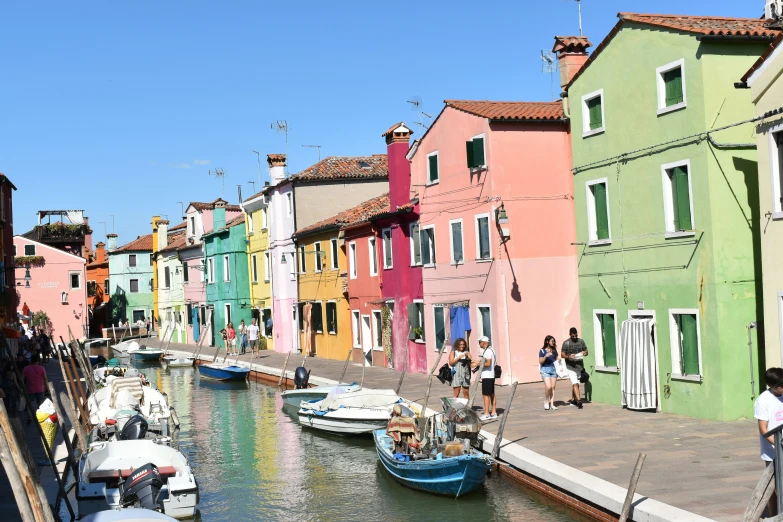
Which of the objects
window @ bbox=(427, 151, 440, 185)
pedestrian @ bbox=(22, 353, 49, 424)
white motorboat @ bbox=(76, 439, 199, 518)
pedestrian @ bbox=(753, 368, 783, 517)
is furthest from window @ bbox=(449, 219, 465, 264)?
pedestrian @ bbox=(753, 368, 783, 517)

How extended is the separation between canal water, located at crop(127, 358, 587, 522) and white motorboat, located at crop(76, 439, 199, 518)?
1.07 meters

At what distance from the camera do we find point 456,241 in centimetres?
3039

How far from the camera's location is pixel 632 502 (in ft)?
41.8

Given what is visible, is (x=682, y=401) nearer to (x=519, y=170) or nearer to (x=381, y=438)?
(x=381, y=438)

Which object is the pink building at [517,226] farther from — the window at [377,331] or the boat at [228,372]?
the boat at [228,372]

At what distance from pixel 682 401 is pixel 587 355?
3.51 metres

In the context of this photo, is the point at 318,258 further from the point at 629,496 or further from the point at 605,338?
the point at 629,496

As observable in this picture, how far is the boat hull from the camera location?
623 inches

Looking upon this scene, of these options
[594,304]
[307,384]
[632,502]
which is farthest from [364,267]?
[632,502]

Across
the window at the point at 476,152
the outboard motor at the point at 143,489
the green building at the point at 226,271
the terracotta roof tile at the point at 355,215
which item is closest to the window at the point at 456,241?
the window at the point at 476,152

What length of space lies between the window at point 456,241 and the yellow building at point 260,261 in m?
20.2

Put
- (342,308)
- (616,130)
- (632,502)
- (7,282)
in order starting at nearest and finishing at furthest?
(632,502)
(616,130)
(342,308)
(7,282)

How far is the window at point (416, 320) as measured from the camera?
33.2 metres

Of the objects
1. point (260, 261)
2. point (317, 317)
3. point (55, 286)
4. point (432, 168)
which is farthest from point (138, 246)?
point (432, 168)
